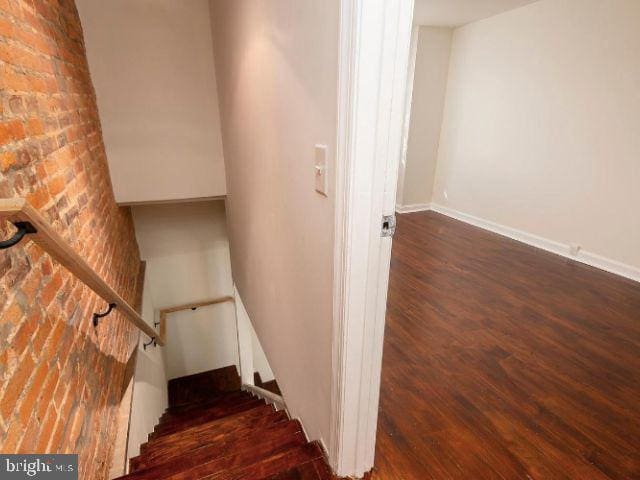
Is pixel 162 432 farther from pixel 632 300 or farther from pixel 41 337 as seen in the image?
pixel 632 300

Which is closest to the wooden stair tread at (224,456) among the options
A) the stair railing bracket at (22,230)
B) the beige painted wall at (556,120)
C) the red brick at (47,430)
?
the red brick at (47,430)

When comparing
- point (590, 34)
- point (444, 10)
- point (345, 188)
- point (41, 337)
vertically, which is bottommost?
point (41, 337)

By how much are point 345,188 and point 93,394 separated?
1282mm

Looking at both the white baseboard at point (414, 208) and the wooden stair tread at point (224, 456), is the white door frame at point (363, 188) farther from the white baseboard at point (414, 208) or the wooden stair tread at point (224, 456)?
the white baseboard at point (414, 208)

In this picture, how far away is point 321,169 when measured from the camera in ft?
3.31

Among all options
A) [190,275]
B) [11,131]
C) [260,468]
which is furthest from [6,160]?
[190,275]

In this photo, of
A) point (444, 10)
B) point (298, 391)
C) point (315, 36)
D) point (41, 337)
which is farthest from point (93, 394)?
point (444, 10)

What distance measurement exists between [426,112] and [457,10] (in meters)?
1.30

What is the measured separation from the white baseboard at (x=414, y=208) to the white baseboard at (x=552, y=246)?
327 mm

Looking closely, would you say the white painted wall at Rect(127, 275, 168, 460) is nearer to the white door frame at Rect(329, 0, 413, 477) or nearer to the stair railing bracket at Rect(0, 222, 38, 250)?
the white door frame at Rect(329, 0, 413, 477)

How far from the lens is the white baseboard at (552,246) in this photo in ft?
9.81

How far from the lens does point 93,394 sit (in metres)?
1.30

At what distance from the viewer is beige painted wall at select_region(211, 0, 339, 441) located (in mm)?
991

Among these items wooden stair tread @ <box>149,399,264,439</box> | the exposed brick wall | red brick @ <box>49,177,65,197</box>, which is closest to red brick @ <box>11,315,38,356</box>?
the exposed brick wall
